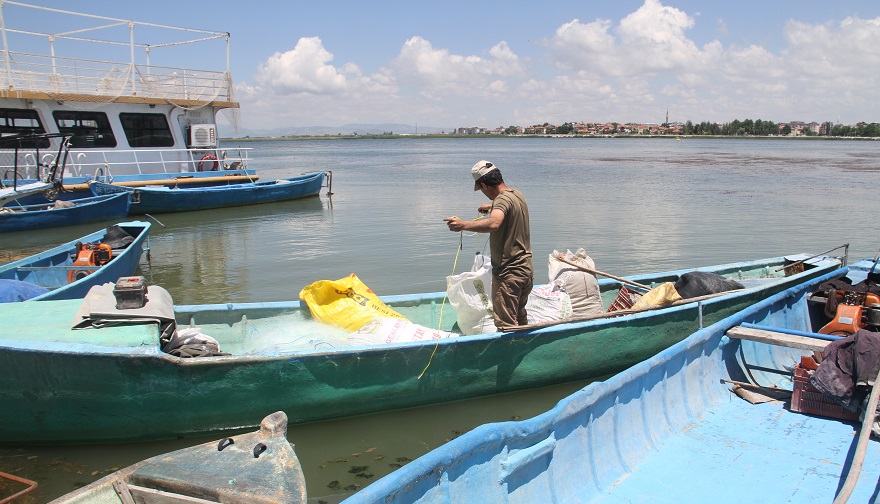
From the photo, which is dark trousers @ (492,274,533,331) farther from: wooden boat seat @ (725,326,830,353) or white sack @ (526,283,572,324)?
wooden boat seat @ (725,326,830,353)

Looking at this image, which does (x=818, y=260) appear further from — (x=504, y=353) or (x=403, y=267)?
(x=403, y=267)

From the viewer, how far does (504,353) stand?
238 inches

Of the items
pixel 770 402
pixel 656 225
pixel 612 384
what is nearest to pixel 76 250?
pixel 612 384

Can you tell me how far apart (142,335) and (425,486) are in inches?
125

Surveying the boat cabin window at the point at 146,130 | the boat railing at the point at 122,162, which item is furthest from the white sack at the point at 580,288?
the boat cabin window at the point at 146,130

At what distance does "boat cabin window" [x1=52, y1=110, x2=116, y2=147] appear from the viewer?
1784cm

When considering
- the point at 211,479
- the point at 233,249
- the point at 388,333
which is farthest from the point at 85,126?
the point at 211,479

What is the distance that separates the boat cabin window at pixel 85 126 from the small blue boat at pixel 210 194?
190 centimetres

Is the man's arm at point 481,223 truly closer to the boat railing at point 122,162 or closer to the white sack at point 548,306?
the white sack at point 548,306

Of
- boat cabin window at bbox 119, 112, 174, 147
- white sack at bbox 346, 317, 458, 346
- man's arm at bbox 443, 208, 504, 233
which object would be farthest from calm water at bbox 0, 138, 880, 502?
boat cabin window at bbox 119, 112, 174, 147

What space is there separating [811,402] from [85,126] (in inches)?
772

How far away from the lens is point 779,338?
5254 mm

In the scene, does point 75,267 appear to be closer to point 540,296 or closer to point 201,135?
point 540,296

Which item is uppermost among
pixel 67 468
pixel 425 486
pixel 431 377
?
pixel 425 486
